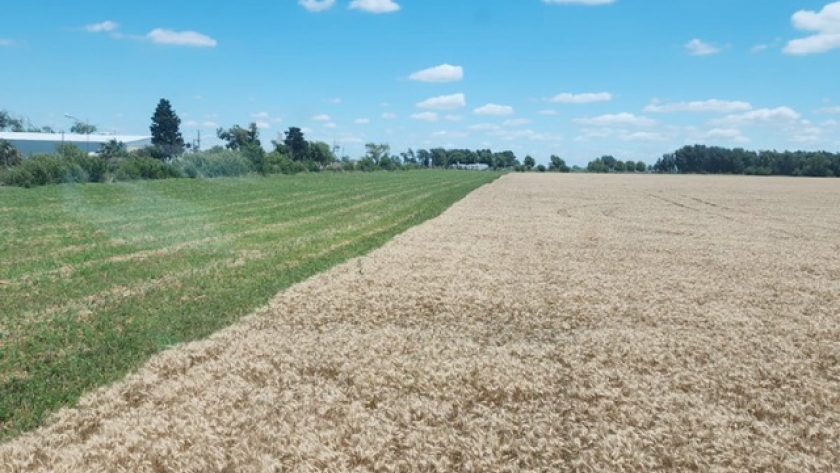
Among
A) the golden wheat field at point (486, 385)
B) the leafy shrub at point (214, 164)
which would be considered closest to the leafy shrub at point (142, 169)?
the leafy shrub at point (214, 164)

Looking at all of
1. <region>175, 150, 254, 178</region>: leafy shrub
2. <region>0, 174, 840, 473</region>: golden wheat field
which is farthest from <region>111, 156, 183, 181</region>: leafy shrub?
<region>0, 174, 840, 473</region>: golden wheat field

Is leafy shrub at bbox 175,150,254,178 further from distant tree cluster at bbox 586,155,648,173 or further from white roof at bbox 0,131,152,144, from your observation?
distant tree cluster at bbox 586,155,648,173

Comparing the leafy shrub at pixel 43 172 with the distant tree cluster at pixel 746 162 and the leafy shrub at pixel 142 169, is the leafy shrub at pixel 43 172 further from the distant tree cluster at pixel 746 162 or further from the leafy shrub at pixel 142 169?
the distant tree cluster at pixel 746 162

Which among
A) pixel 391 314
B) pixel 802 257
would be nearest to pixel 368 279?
pixel 391 314

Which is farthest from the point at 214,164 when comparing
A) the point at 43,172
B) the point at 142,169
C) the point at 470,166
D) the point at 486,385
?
the point at 470,166

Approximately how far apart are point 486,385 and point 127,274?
7.58m

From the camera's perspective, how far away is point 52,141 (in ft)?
270

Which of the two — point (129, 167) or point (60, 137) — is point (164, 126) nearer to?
point (60, 137)

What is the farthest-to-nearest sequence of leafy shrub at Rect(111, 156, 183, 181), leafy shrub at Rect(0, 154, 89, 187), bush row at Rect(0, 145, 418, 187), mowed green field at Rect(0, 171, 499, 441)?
leafy shrub at Rect(111, 156, 183, 181) → bush row at Rect(0, 145, 418, 187) → leafy shrub at Rect(0, 154, 89, 187) → mowed green field at Rect(0, 171, 499, 441)

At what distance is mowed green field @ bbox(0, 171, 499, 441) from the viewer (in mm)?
6219

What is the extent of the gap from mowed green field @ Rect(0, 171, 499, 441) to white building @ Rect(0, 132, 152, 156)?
209ft

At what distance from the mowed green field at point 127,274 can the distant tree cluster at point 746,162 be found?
119662 mm

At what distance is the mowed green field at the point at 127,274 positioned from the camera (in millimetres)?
6219

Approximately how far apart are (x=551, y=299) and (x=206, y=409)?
5.77 m
